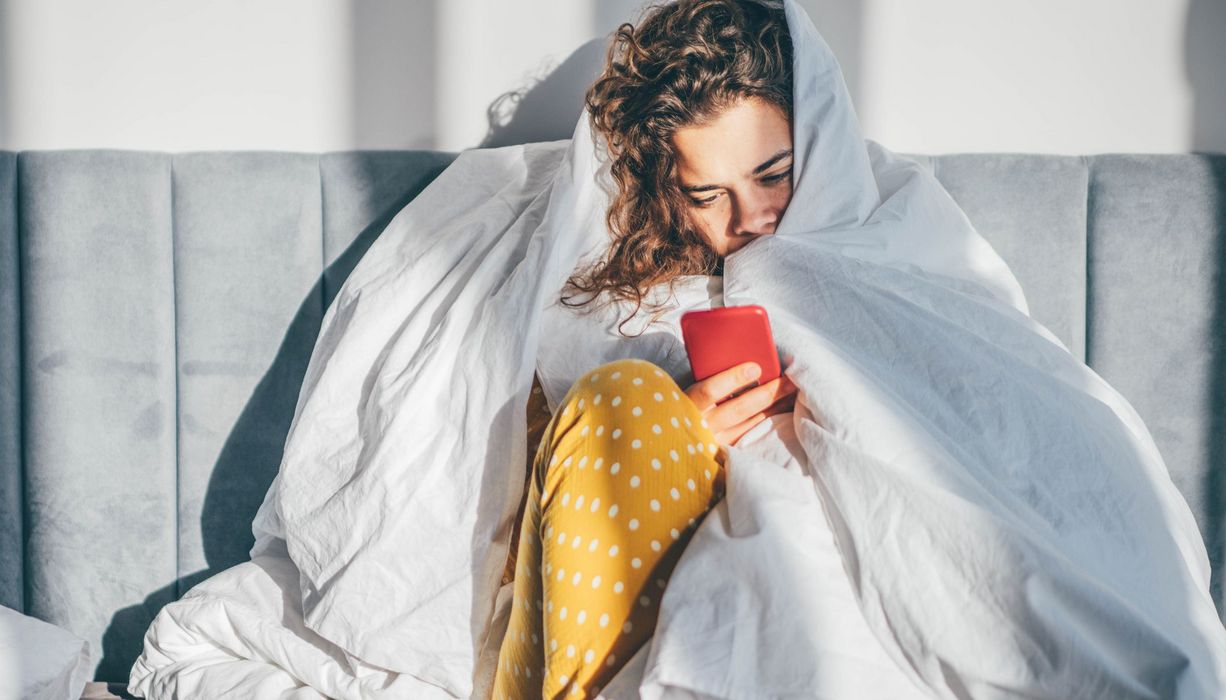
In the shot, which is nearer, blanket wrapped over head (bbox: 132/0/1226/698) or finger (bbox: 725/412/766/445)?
blanket wrapped over head (bbox: 132/0/1226/698)

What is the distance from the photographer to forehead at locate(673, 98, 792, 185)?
966 mm

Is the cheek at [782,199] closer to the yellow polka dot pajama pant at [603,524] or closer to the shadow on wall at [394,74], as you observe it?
the yellow polka dot pajama pant at [603,524]

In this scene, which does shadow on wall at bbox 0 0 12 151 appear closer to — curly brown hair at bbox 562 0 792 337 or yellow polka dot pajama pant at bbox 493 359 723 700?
curly brown hair at bbox 562 0 792 337

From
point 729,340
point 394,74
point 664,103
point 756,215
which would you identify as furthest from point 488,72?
point 729,340

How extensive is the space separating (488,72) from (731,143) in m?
0.36

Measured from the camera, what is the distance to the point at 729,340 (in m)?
0.85

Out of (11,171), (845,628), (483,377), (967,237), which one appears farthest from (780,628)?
(11,171)

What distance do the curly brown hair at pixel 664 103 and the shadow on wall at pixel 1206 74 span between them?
527 mm

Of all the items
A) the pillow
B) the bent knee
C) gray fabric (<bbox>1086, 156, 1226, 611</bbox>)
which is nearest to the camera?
the bent knee

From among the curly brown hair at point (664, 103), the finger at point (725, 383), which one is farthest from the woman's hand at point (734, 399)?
the curly brown hair at point (664, 103)

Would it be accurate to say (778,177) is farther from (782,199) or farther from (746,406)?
(746,406)

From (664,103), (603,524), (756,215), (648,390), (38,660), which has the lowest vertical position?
(38,660)

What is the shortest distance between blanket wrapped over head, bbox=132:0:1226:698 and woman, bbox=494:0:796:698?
3 cm

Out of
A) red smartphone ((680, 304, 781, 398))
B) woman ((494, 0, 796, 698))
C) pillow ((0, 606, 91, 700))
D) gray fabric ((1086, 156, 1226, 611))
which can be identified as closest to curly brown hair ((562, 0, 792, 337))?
woman ((494, 0, 796, 698))
